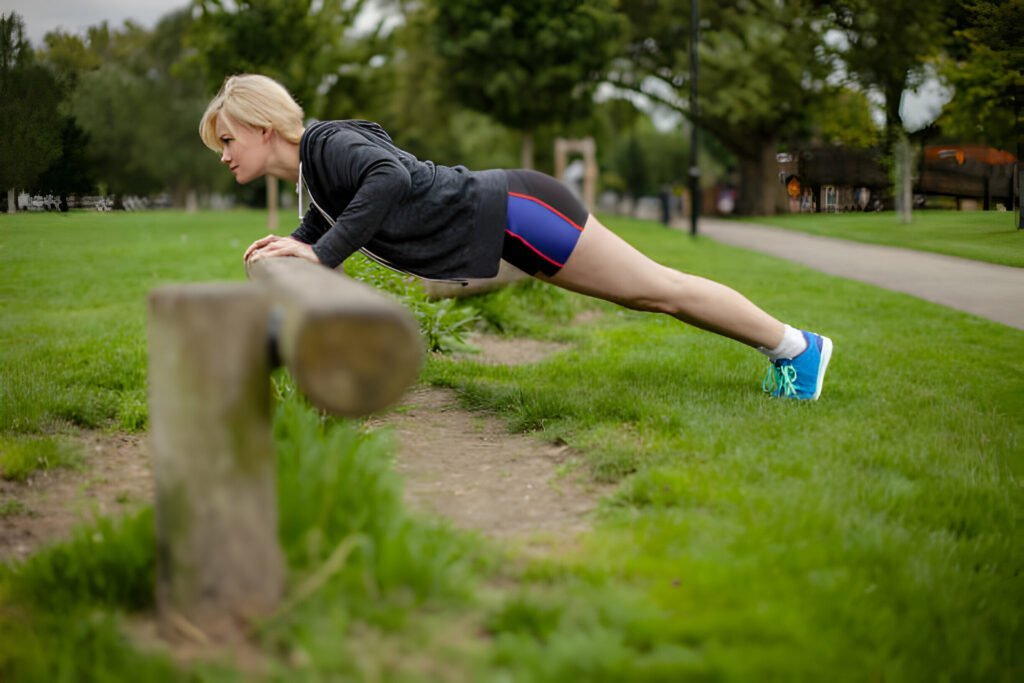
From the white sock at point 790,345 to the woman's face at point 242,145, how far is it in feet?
7.08

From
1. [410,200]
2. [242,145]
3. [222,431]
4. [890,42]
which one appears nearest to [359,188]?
[410,200]

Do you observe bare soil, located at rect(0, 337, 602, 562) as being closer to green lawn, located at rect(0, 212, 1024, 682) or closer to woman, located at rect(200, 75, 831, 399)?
green lawn, located at rect(0, 212, 1024, 682)

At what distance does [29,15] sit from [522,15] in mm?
11821

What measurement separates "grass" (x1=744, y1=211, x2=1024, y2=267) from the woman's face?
2.65m

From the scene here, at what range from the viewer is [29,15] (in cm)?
427

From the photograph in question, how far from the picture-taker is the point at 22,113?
4.10 meters

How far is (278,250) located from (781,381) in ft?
7.03

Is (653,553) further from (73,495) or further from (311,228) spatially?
(311,228)

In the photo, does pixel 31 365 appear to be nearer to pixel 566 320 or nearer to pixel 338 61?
pixel 566 320

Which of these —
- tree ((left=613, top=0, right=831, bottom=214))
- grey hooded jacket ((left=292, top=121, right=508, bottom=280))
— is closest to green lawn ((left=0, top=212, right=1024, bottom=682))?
grey hooded jacket ((left=292, top=121, right=508, bottom=280))

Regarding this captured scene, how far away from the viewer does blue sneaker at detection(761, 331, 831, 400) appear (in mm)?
3850

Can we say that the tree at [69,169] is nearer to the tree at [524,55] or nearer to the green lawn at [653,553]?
the green lawn at [653,553]

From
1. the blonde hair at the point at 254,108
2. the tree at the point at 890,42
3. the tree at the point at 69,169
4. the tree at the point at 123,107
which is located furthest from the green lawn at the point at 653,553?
the tree at the point at 890,42

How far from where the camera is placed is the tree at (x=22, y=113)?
4.04 metres
